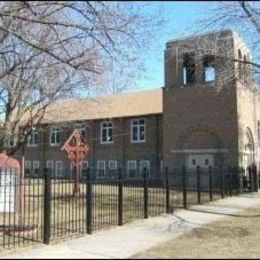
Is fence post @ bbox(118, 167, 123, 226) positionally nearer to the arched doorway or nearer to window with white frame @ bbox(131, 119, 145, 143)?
the arched doorway

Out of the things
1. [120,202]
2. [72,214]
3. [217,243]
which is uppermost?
[120,202]

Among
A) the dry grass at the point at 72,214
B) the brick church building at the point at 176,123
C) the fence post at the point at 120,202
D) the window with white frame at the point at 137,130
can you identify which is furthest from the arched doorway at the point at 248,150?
the fence post at the point at 120,202

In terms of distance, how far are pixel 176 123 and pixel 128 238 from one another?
2996cm

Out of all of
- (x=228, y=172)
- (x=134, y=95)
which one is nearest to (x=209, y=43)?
(x=228, y=172)

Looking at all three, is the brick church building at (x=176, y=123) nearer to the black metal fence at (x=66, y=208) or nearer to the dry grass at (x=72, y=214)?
the dry grass at (x=72, y=214)

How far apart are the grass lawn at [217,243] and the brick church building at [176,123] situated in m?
10.4

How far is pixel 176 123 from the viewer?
43031 millimetres

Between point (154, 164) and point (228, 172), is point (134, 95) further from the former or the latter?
point (228, 172)

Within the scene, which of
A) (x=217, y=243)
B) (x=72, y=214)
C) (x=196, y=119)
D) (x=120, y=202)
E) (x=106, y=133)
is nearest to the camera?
(x=217, y=243)

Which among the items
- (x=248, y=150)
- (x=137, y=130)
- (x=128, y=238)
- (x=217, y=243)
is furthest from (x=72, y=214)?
(x=137, y=130)

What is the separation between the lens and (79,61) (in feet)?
52.2

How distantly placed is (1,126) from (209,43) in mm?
8613

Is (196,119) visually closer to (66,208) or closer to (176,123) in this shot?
(176,123)

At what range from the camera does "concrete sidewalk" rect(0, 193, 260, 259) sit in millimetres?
11101
